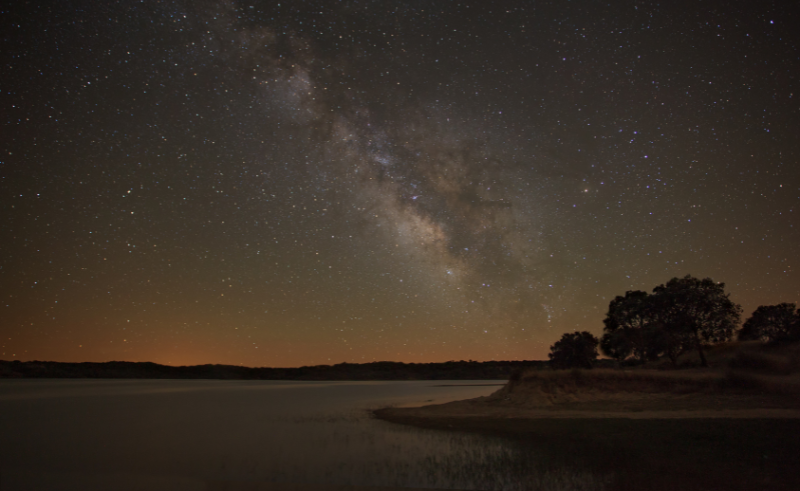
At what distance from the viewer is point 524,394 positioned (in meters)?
30.3

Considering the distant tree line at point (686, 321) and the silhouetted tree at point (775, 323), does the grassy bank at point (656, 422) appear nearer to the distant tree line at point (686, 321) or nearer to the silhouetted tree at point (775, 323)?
the distant tree line at point (686, 321)

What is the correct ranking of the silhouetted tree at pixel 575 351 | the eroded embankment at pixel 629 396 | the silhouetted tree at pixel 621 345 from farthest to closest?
the silhouetted tree at pixel 575 351
the silhouetted tree at pixel 621 345
the eroded embankment at pixel 629 396

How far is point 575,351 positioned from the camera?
71.2 m

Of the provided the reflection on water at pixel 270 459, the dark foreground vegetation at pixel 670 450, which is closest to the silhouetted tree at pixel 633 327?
the dark foreground vegetation at pixel 670 450

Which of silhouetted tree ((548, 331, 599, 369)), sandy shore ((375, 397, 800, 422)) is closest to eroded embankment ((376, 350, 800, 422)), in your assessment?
sandy shore ((375, 397, 800, 422))

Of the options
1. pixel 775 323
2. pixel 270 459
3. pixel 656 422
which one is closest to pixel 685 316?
pixel 775 323

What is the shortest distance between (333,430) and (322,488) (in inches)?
478

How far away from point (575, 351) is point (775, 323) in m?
25.4

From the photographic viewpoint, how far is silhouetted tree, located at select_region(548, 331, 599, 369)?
2751 inches

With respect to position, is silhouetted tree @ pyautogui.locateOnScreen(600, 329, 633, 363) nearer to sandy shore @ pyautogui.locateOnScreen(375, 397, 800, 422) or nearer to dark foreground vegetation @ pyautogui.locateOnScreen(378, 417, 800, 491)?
sandy shore @ pyautogui.locateOnScreen(375, 397, 800, 422)

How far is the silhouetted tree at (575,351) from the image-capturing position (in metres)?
69.9

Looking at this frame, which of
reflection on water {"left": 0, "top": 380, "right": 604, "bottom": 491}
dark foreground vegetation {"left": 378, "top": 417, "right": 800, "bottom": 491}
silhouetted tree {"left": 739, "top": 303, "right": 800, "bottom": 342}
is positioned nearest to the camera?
dark foreground vegetation {"left": 378, "top": 417, "right": 800, "bottom": 491}

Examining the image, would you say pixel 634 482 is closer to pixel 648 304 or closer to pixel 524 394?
pixel 524 394

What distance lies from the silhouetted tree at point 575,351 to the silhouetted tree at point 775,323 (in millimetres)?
19042
